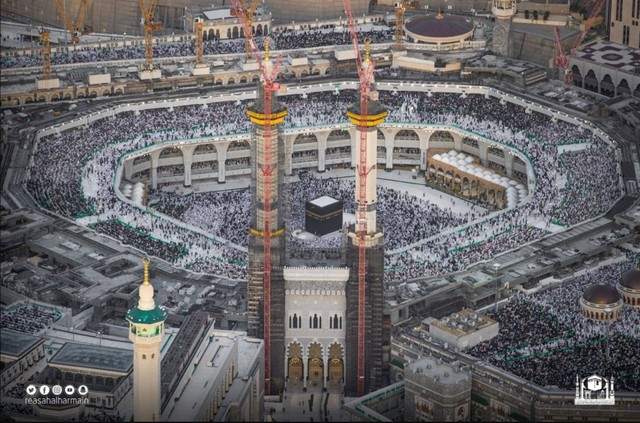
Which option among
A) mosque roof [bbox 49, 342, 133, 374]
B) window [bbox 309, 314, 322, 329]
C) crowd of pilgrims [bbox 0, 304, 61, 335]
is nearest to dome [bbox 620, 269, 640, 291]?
window [bbox 309, 314, 322, 329]

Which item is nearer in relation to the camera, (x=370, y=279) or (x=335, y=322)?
(x=370, y=279)

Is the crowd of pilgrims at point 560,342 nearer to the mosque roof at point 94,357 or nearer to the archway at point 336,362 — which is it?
the archway at point 336,362

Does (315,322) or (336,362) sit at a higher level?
(315,322)

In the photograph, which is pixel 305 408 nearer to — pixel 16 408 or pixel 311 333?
pixel 311 333

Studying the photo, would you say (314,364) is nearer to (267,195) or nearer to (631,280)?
(267,195)

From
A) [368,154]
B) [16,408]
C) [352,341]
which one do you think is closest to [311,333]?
[352,341]

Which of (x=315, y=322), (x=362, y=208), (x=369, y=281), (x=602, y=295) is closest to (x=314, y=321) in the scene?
(x=315, y=322)

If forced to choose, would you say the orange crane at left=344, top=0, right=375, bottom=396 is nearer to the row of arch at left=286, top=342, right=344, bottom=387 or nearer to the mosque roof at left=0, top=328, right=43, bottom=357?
the row of arch at left=286, top=342, right=344, bottom=387
